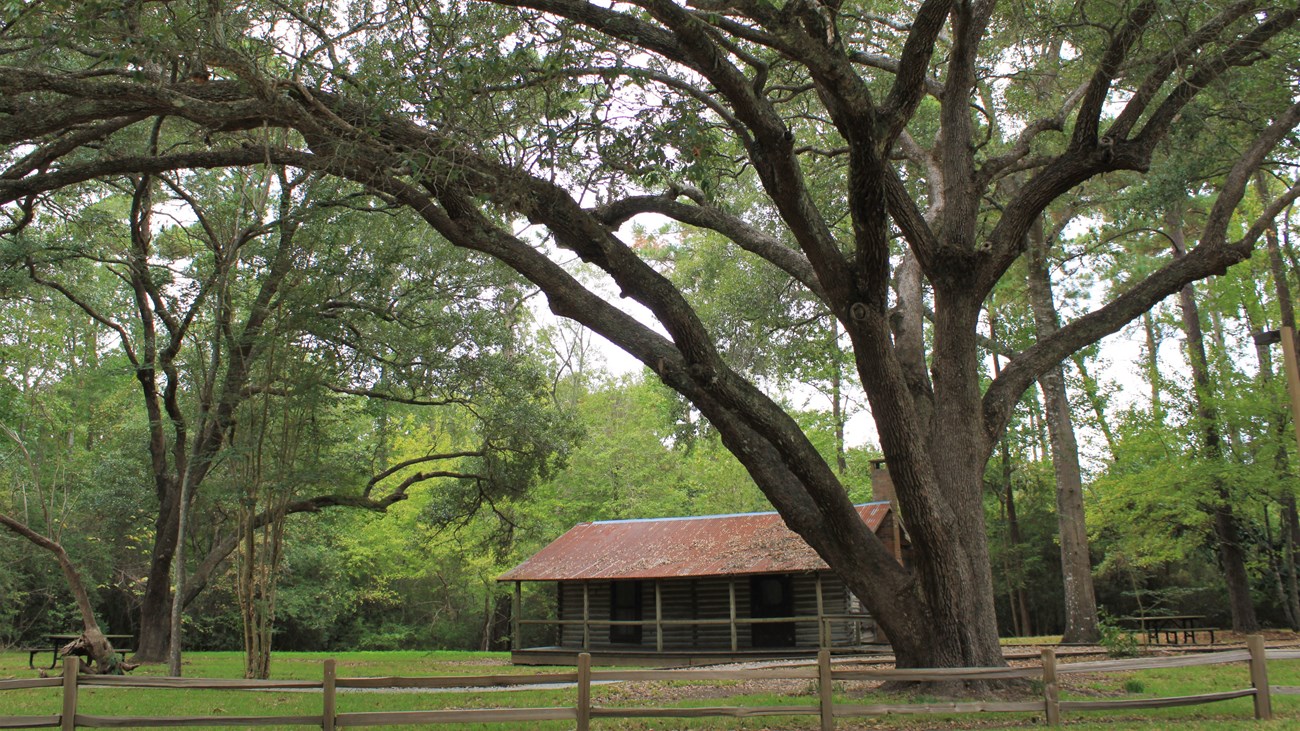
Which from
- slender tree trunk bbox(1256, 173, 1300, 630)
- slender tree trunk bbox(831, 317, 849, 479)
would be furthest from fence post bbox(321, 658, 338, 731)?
slender tree trunk bbox(831, 317, 849, 479)

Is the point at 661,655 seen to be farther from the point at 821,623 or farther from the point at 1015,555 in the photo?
the point at 1015,555

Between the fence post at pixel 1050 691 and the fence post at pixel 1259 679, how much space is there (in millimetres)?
2114

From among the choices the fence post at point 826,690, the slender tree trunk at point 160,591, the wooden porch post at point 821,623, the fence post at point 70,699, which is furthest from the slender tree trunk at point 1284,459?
the slender tree trunk at point 160,591

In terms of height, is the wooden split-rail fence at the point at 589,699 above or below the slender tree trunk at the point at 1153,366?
below

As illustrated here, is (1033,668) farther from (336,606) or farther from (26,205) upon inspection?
(336,606)

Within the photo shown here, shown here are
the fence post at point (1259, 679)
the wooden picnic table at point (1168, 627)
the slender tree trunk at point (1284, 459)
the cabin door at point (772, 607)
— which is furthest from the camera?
the cabin door at point (772, 607)

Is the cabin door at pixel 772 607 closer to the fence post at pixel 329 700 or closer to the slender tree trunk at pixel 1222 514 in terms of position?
the slender tree trunk at pixel 1222 514

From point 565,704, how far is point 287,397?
26.8ft

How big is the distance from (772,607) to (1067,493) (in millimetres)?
7151

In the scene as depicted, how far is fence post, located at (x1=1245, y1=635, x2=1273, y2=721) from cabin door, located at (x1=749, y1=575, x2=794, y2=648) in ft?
41.9

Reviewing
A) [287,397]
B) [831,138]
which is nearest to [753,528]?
[831,138]

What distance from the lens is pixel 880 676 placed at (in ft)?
28.8

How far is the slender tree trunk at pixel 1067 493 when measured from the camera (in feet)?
61.5

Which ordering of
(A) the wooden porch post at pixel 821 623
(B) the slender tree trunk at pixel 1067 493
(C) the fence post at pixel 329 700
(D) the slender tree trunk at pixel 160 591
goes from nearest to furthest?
(C) the fence post at pixel 329 700 → (B) the slender tree trunk at pixel 1067 493 → (A) the wooden porch post at pixel 821 623 → (D) the slender tree trunk at pixel 160 591
